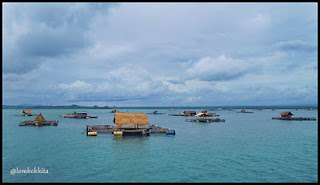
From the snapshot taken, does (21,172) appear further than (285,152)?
No

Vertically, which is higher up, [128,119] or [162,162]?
[128,119]

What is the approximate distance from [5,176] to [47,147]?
1452cm

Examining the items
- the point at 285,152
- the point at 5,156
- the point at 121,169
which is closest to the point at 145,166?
the point at 121,169

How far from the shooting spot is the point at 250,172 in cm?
2405

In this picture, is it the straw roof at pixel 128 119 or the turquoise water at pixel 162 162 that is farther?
the straw roof at pixel 128 119

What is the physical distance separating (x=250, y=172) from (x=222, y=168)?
9.63ft

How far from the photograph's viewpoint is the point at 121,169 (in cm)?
2486

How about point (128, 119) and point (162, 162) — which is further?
point (128, 119)

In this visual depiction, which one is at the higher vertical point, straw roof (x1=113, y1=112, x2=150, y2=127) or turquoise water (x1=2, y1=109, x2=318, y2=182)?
straw roof (x1=113, y1=112, x2=150, y2=127)

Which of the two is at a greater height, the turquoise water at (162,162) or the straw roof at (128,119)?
the straw roof at (128,119)

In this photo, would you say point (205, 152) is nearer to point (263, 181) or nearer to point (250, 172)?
point (250, 172)

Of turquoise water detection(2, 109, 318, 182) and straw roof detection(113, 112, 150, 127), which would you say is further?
straw roof detection(113, 112, 150, 127)

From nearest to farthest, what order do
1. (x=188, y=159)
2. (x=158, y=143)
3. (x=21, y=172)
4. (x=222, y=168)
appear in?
A: (x=21, y=172) → (x=222, y=168) → (x=188, y=159) → (x=158, y=143)

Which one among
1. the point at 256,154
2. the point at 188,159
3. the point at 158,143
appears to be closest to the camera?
the point at 188,159
